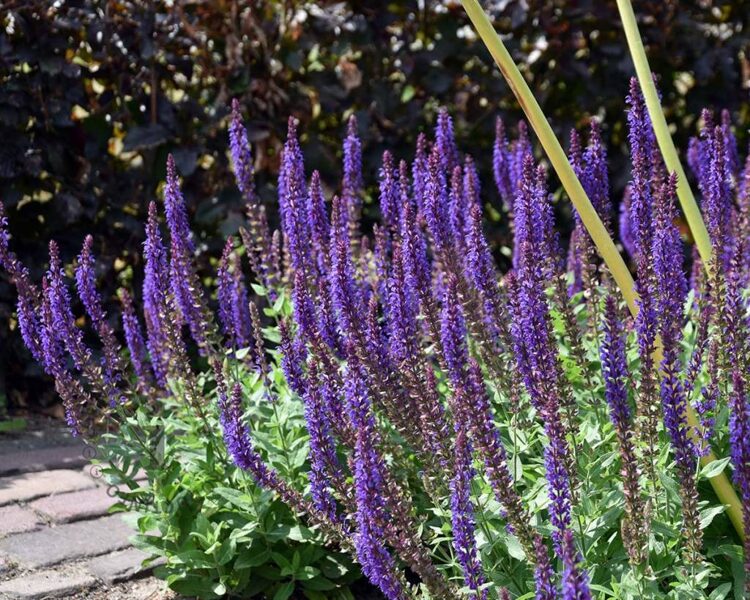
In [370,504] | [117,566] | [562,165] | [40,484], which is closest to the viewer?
[370,504]

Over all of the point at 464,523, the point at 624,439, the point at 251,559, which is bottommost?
the point at 251,559

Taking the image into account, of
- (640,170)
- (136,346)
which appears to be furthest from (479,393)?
(136,346)

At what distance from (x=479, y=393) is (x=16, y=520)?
89.8 inches

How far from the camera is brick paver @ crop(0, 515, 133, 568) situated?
3.89 metres

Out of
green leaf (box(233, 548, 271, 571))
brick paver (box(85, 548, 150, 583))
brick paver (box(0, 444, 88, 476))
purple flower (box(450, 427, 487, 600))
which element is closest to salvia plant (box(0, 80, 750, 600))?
purple flower (box(450, 427, 487, 600))

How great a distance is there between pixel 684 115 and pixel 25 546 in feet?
15.7

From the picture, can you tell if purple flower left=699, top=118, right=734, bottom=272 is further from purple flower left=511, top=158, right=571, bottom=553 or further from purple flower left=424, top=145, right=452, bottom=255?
purple flower left=424, top=145, right=452, bottom=255

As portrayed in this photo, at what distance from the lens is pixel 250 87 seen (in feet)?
20.1

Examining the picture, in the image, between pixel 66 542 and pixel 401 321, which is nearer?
pixel 401 321

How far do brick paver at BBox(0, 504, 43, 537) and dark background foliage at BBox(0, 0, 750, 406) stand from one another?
1.48m

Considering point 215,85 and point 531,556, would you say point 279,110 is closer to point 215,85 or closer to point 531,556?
point 215,85

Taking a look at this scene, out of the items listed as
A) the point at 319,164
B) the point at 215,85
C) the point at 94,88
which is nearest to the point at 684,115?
the point at 319,164

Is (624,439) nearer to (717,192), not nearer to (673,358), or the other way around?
(673,358)

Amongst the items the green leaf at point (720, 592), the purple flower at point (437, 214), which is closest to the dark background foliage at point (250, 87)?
the purple flower at point (437, 214)
